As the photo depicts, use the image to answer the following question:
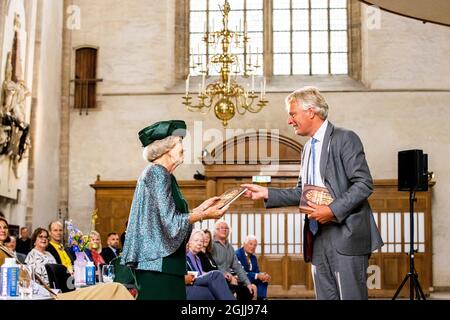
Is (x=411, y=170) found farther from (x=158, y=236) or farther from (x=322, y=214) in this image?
(x=158, y=236)

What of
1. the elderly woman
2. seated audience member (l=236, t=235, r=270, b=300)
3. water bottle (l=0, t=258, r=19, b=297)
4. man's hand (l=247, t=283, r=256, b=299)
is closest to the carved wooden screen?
seated audience member (l=236, t=235, r=270, b=300)

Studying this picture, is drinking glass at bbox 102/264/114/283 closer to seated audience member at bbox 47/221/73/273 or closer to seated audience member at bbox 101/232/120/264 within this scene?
seated audience member at bbox 47/221/73/273

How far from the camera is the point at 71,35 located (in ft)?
54.4

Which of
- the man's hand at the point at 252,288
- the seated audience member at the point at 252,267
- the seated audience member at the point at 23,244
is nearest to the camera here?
the man's hand at the point at 252,288

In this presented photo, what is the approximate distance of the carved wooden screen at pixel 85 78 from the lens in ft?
53.9

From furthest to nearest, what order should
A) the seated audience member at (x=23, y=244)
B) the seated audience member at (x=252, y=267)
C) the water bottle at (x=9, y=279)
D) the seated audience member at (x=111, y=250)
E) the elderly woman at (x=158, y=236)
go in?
1. the seated audience member at (x=23, y=244)
2. the seated audience member at (x=111, y=250)
3. the seated audience member at (x=252, y=267)
4. the water bottle at (x=9, y=279)
5. the elderly woman at (x=158, y=236)

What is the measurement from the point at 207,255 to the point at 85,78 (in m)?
8.12

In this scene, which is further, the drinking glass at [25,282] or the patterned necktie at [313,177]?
the drinking glass at [25,282]

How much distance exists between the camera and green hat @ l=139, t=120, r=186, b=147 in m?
3.67

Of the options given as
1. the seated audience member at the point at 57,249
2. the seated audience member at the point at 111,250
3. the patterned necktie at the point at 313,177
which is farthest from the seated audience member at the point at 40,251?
the patterned necktie at the point at 313,177

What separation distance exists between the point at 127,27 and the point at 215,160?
11.1 feet

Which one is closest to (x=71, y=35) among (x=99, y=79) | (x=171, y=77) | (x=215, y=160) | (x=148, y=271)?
(x=99, y=79)

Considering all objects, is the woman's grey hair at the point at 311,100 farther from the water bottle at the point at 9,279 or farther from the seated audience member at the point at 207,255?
the seated audience member at the point at 207,255

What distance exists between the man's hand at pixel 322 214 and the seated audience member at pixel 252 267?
6916mm
